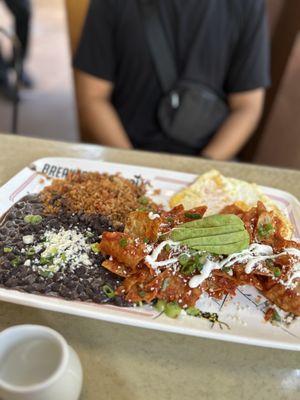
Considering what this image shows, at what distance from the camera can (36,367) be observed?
580 mm

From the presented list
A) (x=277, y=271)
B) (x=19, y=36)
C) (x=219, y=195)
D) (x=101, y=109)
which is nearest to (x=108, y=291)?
(x=277, y=271)

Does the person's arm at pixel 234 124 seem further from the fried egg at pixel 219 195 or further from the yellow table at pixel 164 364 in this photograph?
the yellow table at pixel 164 364

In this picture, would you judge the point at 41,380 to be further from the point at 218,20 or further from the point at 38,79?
the point at 38,79

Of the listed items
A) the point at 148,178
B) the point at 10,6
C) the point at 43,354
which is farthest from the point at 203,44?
the point at 10,6

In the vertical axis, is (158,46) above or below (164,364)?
above

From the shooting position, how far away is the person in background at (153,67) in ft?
4.84

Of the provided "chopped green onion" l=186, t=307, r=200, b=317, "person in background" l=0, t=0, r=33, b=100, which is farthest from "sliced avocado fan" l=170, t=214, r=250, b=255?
"person in background" l=0, t=0, r=33, b=100

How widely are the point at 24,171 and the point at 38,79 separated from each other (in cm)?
A: 276

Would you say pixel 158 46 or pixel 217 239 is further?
pixel 158 46

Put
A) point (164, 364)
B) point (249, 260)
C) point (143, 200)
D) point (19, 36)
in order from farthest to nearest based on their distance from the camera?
point (19, 36) → point (143, 200) → point (249, 260) → point (164, 364)

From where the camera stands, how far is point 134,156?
1.22 m

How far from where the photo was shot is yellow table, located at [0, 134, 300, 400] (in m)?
0.67

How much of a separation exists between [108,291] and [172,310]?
0.13 m

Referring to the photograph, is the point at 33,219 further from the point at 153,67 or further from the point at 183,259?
the point at 153,67
